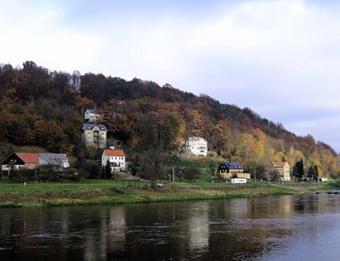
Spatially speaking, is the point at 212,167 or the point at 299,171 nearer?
the point at 212,167

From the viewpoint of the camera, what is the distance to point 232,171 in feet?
335

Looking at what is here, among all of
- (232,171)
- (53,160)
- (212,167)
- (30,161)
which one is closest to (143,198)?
(53,160)

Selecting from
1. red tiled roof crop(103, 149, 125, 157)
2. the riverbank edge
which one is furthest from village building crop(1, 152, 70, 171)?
the riverbank edge

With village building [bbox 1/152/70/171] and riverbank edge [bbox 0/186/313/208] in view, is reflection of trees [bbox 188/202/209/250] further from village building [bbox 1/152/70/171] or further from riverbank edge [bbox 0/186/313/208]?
village building [bbox 1/152/70/171]

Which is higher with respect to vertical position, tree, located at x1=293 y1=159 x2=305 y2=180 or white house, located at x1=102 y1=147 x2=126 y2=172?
white house, located at x1=102 y1=147 x2=126 y2=172

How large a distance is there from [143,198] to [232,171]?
1791 inches

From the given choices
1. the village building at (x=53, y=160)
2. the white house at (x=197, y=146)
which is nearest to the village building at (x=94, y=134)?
the white house at (x=197, y=146)

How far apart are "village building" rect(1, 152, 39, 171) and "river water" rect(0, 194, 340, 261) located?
26.7 metres

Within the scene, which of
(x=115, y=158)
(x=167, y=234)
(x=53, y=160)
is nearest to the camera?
(x=167, y=234)

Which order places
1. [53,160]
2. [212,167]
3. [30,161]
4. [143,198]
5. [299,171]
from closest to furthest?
[143,198] < [30,161] < [53,160] < [212,167] < [299,171]

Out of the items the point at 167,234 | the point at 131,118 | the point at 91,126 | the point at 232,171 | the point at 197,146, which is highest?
the point at 131,118

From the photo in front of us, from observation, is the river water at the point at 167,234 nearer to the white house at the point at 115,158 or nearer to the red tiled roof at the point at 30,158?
the red tiled roof at the point at 30,158

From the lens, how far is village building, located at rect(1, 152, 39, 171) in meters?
72.9

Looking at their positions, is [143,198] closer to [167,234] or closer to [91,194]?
[91,194]
